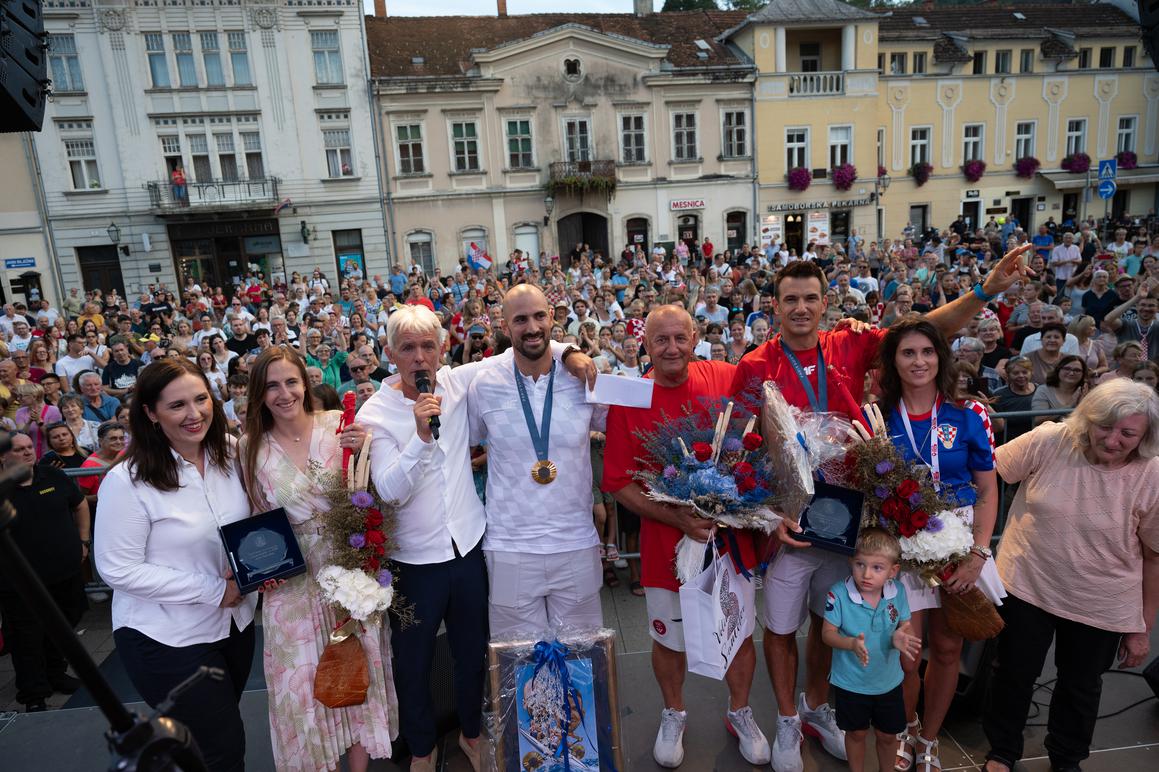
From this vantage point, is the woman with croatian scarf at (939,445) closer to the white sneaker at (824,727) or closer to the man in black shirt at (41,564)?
the white sneaker at (824,727)

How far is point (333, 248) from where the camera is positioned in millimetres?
24516

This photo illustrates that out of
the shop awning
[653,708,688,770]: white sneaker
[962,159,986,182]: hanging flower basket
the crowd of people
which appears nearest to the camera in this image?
the crowd of people

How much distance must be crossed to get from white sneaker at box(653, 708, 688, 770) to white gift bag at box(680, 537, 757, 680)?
44cm

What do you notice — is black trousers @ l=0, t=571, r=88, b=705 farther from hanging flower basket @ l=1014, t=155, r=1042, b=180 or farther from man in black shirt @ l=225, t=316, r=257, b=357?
hanging flower basket @ l=1014, t=155, r=1042, b=180

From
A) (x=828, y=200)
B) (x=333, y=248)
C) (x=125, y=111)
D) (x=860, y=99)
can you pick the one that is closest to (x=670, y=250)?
(x=828, y=200)

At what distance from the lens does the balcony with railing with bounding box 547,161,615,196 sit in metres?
25.4

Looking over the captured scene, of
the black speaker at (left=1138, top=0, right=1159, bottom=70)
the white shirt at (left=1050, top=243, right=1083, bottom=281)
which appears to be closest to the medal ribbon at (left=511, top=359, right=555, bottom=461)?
the black speaker at (left=1138, top=0, right=1159, bottom=70)

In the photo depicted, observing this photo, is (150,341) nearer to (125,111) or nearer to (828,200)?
(125,111)

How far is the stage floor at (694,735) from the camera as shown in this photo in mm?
3264

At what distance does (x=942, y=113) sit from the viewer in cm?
2911

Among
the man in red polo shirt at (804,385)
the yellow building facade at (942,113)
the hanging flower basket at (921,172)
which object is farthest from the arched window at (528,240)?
the man in red polo shirt at (804,385)

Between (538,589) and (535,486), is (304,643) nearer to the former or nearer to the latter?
(538,589)

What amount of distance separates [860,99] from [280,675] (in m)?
30.4

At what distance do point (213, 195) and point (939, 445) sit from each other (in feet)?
83.1
